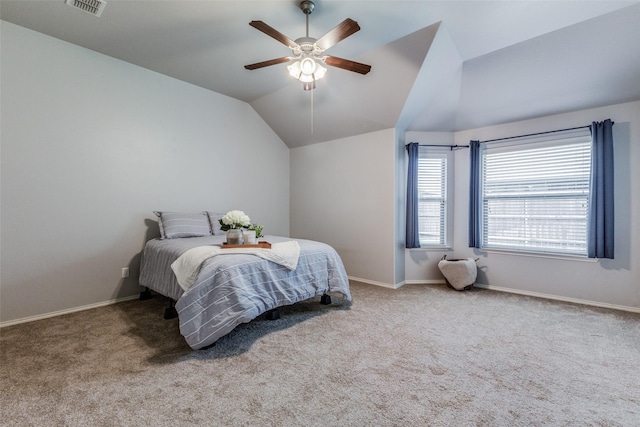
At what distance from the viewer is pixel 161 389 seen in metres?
1.76

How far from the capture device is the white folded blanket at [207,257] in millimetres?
2395

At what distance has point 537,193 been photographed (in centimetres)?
379

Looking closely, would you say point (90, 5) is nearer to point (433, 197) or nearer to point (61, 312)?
point (61, 312)

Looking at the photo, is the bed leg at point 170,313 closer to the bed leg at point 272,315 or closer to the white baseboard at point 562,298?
the bed leg at point 272,315

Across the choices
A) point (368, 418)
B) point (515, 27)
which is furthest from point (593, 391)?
point (515, 27)

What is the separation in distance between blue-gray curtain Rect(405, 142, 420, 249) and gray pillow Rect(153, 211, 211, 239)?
110 inches

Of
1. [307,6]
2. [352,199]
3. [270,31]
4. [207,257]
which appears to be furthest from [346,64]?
[352,199]

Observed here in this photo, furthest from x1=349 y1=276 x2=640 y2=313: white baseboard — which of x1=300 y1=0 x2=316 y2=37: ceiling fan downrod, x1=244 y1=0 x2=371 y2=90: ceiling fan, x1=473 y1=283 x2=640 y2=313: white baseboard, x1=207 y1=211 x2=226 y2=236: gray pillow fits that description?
x1=300 y1=0 x2=316 y2=37: ceiling fan downrod

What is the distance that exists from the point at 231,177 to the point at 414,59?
300cm

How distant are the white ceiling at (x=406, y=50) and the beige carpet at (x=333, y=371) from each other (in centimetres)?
256

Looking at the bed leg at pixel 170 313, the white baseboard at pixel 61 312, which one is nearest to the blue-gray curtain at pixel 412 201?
the bed leg at pixel 170 313

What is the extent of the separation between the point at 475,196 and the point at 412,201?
87 cm

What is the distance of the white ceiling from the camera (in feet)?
8.31

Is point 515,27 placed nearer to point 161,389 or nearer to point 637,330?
point 637,330
